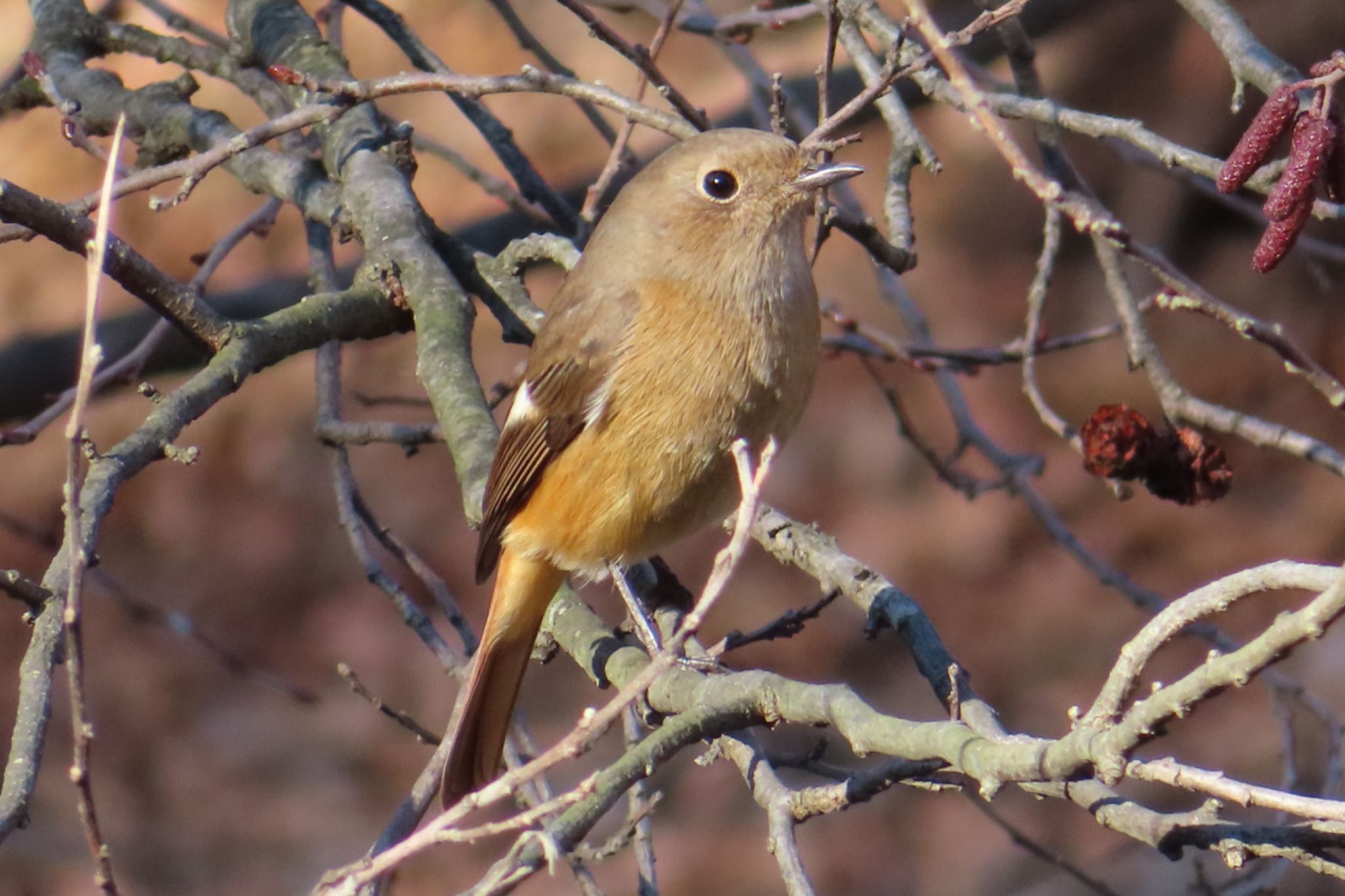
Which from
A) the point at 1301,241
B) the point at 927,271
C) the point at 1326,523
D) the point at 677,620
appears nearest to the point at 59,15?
the point at 677,620

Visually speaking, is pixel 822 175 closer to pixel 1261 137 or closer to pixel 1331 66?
pixel 1261 137

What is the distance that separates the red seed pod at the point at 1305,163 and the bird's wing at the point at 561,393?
139 centimetres

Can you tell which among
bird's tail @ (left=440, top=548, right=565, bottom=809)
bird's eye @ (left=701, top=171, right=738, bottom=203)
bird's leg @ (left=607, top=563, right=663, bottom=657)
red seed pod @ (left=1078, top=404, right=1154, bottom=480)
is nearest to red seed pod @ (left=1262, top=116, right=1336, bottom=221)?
red seed pod @ (left=1078, top=404, right=1154, bottom=480)

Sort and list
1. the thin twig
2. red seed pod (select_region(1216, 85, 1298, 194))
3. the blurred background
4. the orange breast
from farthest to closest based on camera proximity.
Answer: the blurred background < the orange breast < red seed pod (select_region(1216, 85, 1298, 194)) < the thin twig

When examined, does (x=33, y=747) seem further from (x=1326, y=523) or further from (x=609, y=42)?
(x=1326, y=523)

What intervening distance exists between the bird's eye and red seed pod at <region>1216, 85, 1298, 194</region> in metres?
1.17

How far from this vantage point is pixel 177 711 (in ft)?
22.0

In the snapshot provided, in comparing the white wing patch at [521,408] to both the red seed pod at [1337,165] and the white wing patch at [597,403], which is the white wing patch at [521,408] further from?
the red seed pod at [1337,165]

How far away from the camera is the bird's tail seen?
3168 mm

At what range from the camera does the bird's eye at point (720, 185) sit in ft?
10.5

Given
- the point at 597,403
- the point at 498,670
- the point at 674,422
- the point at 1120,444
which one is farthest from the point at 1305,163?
the point at 498,670

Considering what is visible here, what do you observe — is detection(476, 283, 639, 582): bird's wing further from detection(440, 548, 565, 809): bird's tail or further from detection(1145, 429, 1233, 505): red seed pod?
detection(1145, 429, 1233, 505): red seed pod

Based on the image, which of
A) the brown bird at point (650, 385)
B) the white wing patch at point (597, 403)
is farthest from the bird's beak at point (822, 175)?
the white wing patch at point (597, 403)

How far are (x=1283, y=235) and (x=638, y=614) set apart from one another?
4.79ft
